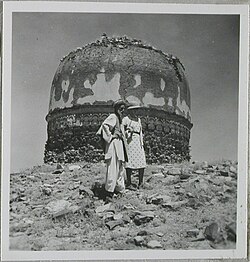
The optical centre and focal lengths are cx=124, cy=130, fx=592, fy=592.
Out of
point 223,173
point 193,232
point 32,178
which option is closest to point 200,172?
point 223,173

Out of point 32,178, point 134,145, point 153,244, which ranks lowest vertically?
point 153,244

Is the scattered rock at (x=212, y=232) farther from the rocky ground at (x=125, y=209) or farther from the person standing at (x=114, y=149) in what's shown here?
the person standing at (x=114, y=149)

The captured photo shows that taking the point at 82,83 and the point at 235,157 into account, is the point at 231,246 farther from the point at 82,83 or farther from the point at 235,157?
the point at 82,83

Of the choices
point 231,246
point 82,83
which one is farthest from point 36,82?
point 231,246

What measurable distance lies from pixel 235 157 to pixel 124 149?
0.37 metres

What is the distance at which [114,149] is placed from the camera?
6.39 feet

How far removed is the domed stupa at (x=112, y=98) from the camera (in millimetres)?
1953

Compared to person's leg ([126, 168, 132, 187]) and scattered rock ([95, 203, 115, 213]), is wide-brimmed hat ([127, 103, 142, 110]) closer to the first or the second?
person's leg ([126, 168, 132, 187])

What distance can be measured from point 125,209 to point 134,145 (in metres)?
0.21

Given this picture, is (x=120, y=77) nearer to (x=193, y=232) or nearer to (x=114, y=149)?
(x=114, y=149)

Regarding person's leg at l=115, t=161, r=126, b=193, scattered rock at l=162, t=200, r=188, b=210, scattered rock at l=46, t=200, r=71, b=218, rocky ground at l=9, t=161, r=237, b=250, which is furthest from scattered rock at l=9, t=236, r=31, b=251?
scattered rock at l=162, t=200, r=188, b=210

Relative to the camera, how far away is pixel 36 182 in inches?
76.4

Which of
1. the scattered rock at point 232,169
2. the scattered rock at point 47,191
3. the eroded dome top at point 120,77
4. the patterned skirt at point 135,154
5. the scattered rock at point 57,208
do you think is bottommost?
the scattered rock at point 57,208

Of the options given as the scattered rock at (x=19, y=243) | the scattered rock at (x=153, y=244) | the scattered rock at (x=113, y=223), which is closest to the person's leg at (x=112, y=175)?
the scattered rock at (x=113, y=223)
